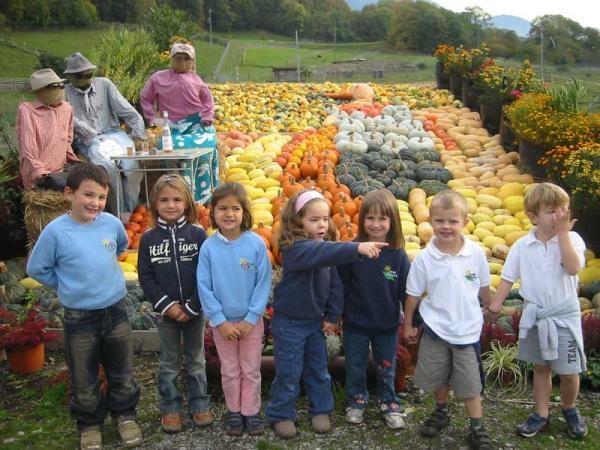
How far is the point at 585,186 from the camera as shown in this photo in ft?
18.1

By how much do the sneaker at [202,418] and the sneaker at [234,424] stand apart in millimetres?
108

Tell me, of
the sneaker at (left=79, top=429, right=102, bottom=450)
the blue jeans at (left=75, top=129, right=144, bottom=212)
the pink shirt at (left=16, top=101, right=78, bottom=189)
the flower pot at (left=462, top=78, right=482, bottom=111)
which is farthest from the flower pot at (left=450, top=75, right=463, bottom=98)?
the sneaker at (left=79, top=429, right=102, bottom=450)

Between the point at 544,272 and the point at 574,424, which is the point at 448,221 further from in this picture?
the point at 574,424

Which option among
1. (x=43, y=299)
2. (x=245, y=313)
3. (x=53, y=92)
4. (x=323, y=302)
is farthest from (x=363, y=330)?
(x=53, y=92)

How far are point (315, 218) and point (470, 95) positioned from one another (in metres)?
9.76

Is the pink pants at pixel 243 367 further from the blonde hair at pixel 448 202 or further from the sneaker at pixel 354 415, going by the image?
the blonde hair at pixel 448 202

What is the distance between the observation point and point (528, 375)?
398cm

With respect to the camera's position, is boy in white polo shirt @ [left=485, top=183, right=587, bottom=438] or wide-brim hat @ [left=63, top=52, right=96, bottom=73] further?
wide-brim hat @ [left=63, top=52, right=96, bottom=73]

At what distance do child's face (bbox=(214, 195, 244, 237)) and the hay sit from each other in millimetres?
2635

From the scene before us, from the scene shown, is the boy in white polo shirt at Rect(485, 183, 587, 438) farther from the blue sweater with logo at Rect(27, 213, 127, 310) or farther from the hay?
the hay

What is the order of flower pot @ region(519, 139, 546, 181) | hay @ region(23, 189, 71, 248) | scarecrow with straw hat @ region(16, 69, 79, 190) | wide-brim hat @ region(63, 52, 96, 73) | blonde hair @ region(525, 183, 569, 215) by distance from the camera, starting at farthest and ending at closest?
flower pot @ region(519, 139, 546, 181), wide-brim hat @ region(63, 52, 96, 73), scarecrow with straw hat @ region(16, 69, 79, 190), hay @ region(23, 189, 71, 248), blonde hair @ region(525, 183, 569, 215)

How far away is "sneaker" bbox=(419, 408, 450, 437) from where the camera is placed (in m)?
3.37

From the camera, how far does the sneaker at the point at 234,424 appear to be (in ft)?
11.2

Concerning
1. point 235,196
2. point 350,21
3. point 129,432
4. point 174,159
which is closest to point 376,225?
point 235,196
